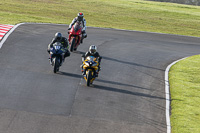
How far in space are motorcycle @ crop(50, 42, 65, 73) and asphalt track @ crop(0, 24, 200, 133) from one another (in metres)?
0.42

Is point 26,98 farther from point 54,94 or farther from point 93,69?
point 93,69

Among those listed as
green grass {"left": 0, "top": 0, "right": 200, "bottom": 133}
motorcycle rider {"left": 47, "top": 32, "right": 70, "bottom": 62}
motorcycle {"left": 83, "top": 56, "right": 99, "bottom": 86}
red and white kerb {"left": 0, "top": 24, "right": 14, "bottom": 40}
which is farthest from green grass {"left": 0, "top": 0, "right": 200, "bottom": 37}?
motorcycle {"left": 83, "top": 56, "right": 99, "bottom": 86}

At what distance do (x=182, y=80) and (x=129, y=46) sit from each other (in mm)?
7974

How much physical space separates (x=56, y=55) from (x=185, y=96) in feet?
20.6

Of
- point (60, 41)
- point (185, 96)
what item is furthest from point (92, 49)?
point (185, 96)

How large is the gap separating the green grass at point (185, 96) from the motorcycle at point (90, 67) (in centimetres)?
362

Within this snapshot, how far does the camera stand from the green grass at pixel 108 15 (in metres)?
39.8

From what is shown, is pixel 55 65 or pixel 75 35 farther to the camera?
pixel 75 35

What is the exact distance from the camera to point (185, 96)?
17.0 metres

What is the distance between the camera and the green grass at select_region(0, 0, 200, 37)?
39844mm

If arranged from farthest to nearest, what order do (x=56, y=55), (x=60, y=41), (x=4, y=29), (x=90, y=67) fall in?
1. (x=4, y=29)
2. (x=60, y=41)
3. (x=56, y=55)
4. (x=90, y=67)

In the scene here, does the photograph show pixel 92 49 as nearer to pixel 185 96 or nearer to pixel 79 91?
pixel 79 91

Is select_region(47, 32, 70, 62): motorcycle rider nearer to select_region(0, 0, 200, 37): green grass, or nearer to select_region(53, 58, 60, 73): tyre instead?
select_region(53, 58, 60, 73): tyre

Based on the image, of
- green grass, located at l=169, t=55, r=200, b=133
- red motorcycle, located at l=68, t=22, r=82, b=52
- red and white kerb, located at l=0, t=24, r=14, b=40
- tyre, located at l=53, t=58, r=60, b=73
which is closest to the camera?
green grass, located at l=169, t=55, r=200, b=133
